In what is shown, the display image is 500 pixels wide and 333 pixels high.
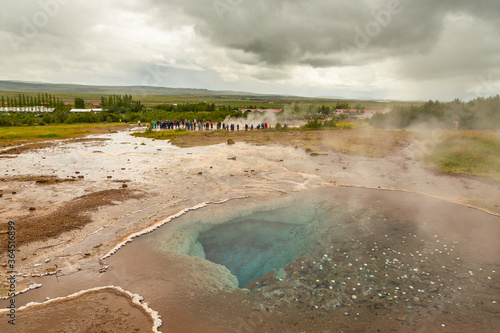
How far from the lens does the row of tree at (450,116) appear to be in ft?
96.8

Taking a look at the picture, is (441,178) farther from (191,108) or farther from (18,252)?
(191,108)

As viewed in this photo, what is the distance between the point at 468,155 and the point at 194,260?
20586mm

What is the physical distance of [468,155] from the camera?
19359 mm

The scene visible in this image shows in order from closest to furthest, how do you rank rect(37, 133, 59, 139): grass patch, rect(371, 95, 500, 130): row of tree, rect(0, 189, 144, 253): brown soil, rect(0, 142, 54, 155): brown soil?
rect(0, 189, 144, 253): brown soil < rect(0, 142, 54, 155): brown soil < rect(371, 95, 500, 130): row of tree < rect(37, 133, 59, 139): grass patch

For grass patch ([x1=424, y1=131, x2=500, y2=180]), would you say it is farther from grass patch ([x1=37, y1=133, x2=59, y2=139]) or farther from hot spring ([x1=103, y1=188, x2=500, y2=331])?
grass patch ([x1=37, y1=133, x2=59, y2=139])

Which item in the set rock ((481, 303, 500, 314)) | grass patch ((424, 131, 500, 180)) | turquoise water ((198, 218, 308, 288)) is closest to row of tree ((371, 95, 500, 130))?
grass patch ((424, 131, 500, 180))

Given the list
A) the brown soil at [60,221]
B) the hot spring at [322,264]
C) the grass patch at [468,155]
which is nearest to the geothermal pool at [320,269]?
the hot spring at [322,264]

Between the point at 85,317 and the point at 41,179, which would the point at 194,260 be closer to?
the point at 85,317

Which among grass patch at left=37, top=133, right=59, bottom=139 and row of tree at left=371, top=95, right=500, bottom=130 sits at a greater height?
row of tree at left=371, top=95, right=500, bottom=130

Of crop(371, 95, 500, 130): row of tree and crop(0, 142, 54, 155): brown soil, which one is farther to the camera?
crop(371, 95, 500, 130): row of tree

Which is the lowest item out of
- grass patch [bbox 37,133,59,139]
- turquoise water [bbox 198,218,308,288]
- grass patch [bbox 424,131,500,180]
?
turquoise water [bbox 198,218,308,288]

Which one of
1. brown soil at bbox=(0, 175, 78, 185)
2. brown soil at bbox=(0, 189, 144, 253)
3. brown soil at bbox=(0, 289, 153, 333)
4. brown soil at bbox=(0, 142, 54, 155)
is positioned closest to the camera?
brown soil at bbox=(0, 289, 153, 333)

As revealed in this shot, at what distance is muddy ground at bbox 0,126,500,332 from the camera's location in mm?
5250

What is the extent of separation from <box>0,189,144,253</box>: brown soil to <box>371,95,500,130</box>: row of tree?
34.3 meters
